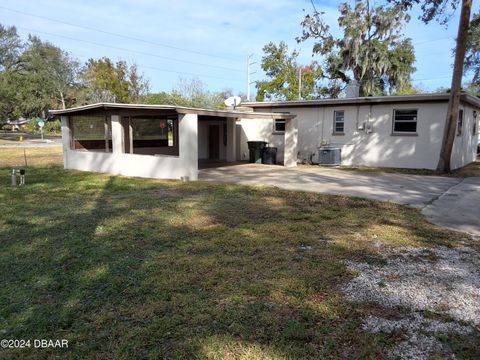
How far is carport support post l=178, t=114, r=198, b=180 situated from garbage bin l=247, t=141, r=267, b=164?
246 inches

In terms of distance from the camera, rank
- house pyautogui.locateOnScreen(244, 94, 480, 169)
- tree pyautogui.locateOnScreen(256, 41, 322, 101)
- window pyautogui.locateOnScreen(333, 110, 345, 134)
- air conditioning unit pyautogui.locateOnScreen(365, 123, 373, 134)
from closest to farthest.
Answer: house pyautogui.locateOnScreen(244, 94, 480, 169), air conditioning unit pyautogui.locateOnScreen(365, 123, 373, 134), window pyautogui.locateOnScreen(333, 110, 345, 134), tree pyautogui.locateOnScreen(256, 41, 322, 101)

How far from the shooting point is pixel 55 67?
53062 mm

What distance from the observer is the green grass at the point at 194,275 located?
2.92 meters

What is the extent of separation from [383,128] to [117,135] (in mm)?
10507

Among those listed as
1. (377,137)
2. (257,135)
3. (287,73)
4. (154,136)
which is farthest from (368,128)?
(287,73)

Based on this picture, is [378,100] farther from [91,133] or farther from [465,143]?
[91,133]

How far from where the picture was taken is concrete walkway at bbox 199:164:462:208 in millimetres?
9303

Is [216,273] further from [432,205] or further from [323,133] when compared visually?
[323,133]

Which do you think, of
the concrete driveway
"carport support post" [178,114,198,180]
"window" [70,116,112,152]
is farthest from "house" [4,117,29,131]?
"carport support post" [178,114,198,180]

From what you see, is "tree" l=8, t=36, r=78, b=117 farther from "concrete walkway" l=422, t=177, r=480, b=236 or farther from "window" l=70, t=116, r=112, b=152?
"concrete walkway" l=422, t=177, r=480, b=236

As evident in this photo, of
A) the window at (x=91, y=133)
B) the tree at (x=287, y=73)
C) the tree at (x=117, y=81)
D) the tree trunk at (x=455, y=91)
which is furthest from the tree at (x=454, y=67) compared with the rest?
the tree at (x=117, y=81)

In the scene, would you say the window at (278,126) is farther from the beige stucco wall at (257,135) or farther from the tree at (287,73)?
the tree at (287,73)

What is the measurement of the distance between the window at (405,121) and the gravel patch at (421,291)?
11.2 metres

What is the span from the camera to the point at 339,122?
17.1 metres
